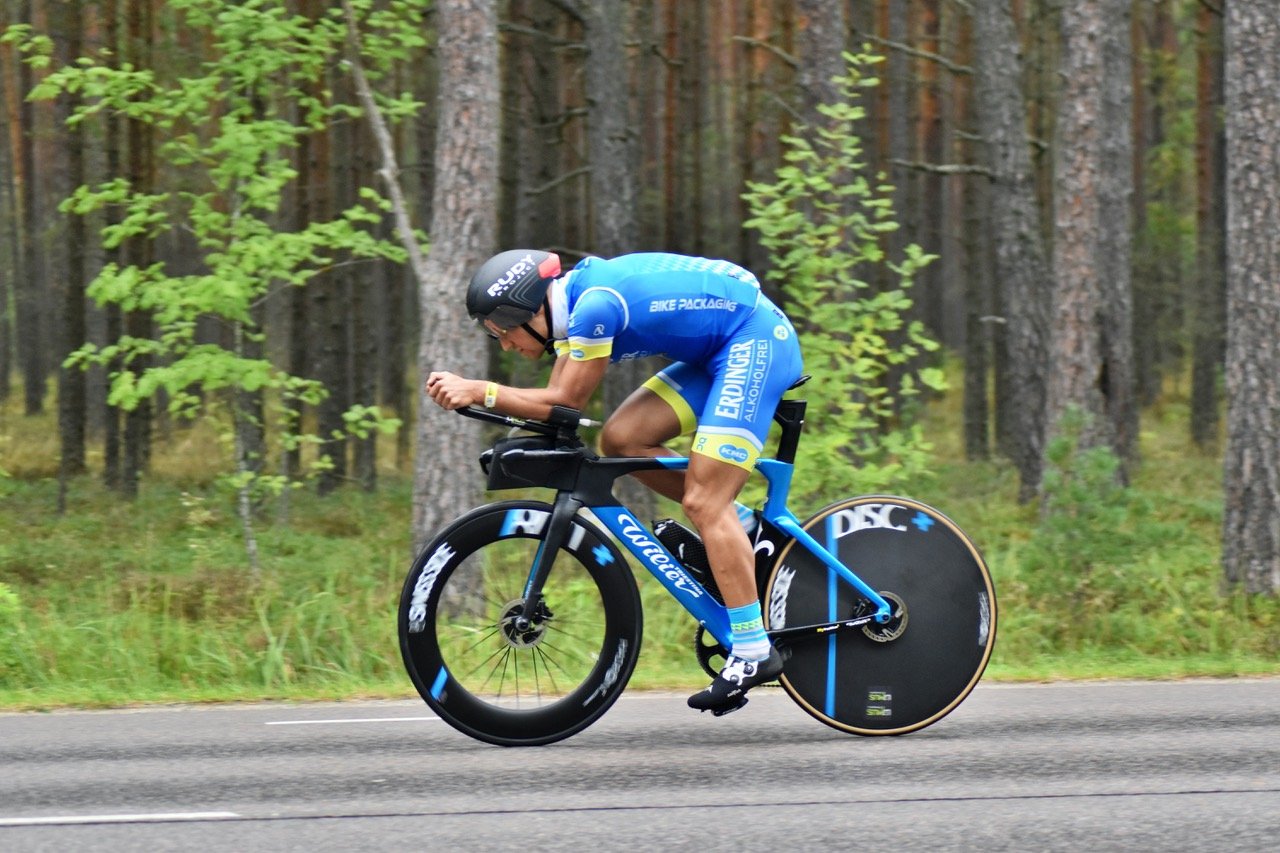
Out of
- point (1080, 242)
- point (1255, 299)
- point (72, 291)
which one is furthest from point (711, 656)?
point (72, 291)

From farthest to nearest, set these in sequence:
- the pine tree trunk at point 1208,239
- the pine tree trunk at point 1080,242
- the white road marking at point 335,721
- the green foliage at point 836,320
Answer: the pine tree trunk at point 1208,239 < the pine tree trunk at point 1080,242 < the green foliage at point 836,320 < the white road marking at point 335,721

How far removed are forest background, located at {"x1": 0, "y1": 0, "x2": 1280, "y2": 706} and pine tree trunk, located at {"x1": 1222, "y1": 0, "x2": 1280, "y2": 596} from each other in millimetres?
20

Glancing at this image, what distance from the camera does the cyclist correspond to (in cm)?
553

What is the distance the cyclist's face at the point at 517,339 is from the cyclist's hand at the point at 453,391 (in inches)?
9.1

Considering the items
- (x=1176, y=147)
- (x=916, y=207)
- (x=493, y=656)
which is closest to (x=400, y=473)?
(x=916, y=207)

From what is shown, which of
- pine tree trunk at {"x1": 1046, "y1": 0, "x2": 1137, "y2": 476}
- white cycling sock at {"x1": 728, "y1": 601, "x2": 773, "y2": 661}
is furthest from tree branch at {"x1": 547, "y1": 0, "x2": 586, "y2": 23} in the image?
white cycling sock at {"x1": 728, "y1": 601, "x2": 773, "y2": 661}

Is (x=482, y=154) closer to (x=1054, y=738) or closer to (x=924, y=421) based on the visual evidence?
(x=1054, y=738)

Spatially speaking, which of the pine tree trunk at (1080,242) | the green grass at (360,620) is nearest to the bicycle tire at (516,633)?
the green grass at (360,620)

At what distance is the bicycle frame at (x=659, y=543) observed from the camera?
5.84 meters

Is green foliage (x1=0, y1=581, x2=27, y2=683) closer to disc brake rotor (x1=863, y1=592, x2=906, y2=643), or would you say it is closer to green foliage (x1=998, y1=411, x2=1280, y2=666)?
disc brake rotor (x1=863, y1=592, x2=906, y2=643)

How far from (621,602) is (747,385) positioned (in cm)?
101

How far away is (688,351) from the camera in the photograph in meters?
5.82

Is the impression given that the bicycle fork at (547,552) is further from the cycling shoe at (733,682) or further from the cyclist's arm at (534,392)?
the cycling shoe at (733,682)

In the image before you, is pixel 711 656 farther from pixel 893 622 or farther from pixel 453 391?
pixel 453 391
